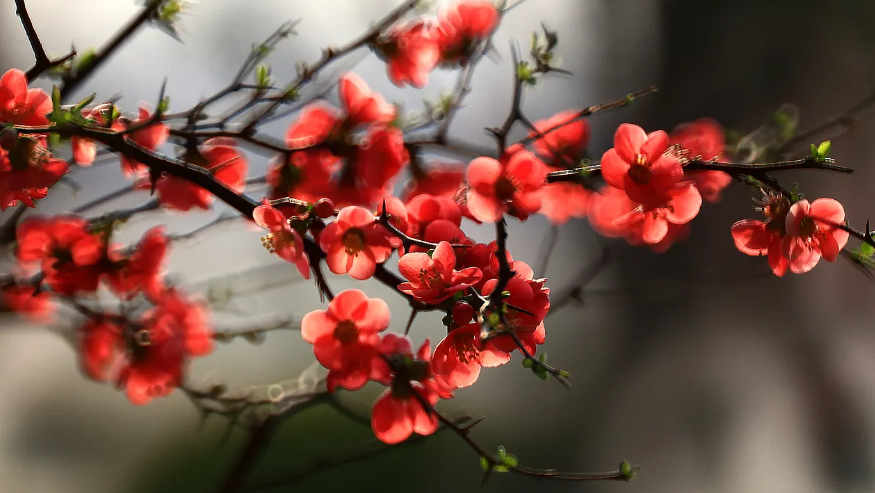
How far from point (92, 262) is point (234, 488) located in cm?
23

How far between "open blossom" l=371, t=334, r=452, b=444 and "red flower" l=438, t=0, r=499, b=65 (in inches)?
15.4

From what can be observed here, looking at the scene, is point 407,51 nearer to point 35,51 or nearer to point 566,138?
point 566,138

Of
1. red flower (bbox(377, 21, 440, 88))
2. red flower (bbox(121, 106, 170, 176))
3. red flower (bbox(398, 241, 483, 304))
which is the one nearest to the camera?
red flower (bbox(398, 241, 483, 304))

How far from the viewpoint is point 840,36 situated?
72.5 inches

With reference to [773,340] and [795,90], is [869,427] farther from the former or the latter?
[795,90]

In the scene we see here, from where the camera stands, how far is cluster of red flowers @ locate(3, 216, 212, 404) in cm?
47

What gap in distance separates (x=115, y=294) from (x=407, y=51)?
372 millimetres

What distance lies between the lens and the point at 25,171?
1.14 feet

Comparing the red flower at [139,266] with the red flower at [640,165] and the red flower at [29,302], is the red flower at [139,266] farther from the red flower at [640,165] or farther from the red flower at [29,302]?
the red flower at [640,165]

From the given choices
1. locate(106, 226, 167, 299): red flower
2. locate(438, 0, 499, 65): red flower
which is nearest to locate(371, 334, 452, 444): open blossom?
locate(106, 226, 167, 299): red flower

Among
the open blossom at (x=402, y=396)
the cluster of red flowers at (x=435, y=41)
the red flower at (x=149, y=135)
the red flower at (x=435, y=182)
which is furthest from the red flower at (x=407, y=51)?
the open blossom at (x=402, y=396)

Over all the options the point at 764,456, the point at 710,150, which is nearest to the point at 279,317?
the point at 710,150

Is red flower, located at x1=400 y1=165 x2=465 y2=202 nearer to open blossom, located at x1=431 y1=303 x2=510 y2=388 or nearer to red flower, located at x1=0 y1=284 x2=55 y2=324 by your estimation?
open blossom, located at x1=431 y1=303 x2=510 y2=388

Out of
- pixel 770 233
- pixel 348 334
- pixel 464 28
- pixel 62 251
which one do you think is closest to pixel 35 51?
pixel 62 251
